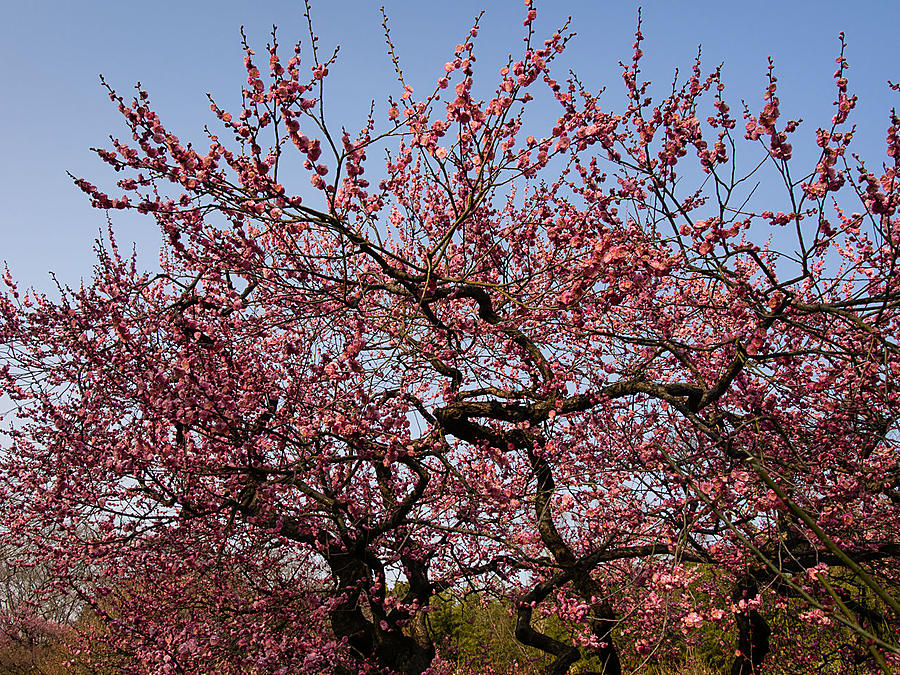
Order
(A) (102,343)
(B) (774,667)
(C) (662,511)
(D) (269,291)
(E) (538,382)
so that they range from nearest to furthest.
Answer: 1. (A) (102,343)
2. (D) (269,291)
3. (C) (662,511)
4. (E) (538,382)
5. (B) (774,667)

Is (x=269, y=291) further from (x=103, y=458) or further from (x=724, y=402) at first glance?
(x=724, y=402)

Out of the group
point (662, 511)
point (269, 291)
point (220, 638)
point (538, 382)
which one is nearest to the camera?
point (269, 291)

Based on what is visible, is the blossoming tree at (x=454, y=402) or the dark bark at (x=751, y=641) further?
the dark bark at (x=751, y=641)

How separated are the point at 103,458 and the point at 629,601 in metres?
7.05

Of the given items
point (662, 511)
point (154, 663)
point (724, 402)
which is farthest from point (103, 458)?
point (724, 402)

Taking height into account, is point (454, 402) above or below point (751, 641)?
above

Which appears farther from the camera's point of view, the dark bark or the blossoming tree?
the dark bark

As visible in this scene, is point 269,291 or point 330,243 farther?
point 330,243

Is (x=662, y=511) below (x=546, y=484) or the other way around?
below

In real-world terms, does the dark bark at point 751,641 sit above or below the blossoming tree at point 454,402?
below

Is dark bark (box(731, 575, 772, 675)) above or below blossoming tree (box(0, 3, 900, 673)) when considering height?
below

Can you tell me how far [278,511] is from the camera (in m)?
6.37

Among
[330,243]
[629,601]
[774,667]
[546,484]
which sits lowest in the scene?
[774,667]

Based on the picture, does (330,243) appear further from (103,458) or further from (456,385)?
(103,458)
